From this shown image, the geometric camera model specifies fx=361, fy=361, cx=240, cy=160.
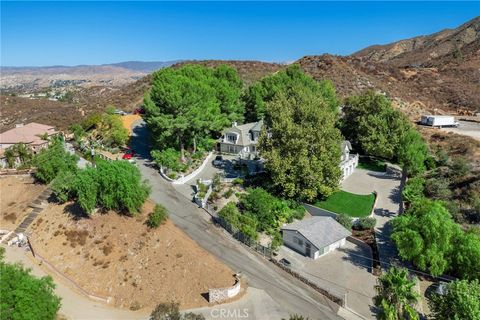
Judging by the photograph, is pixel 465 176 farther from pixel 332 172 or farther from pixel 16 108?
pixel 16 108

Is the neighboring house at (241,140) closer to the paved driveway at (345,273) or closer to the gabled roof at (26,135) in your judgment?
the paved driveway at (345,273)

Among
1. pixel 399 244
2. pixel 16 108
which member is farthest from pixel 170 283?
pixel 16 108

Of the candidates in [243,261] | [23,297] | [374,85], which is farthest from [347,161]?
[374,85]

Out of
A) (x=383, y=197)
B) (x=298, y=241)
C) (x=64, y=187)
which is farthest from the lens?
(x=383, y=197)

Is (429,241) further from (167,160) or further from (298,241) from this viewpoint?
(167,160)

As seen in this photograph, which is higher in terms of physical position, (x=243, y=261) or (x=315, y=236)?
(x=315, y=236)

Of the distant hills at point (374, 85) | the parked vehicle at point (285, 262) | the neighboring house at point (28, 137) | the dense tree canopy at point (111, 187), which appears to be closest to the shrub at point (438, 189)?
the parked vehicle at point (285, 262)

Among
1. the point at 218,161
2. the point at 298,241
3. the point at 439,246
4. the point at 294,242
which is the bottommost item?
the point at 294,242

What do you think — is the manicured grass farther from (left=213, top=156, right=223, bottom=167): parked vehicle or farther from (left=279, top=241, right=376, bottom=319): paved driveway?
(left=213, top=156, right=223, bottom=167): parked vehicle
